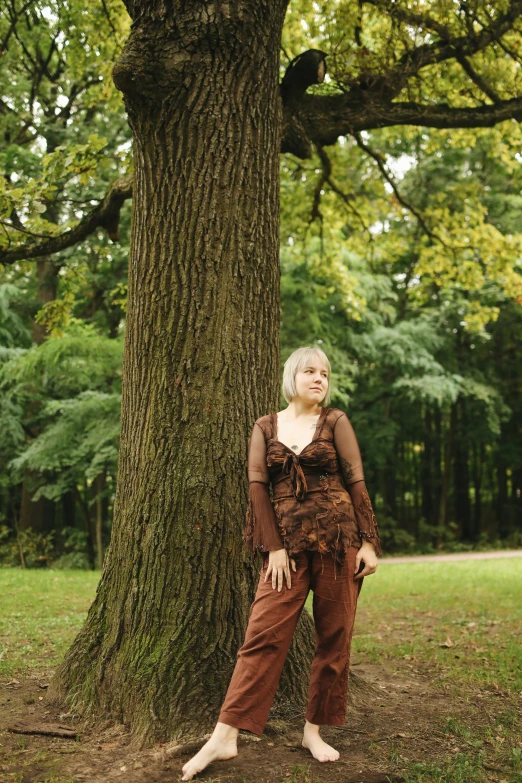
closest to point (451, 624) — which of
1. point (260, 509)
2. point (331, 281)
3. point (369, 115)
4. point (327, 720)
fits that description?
point (327, 720)

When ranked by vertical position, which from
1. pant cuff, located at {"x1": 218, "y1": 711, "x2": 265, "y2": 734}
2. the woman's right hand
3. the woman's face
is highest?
the woman's face

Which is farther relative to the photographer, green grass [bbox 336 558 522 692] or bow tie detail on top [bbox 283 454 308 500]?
A: green grass [bbox 336 558 522 692]

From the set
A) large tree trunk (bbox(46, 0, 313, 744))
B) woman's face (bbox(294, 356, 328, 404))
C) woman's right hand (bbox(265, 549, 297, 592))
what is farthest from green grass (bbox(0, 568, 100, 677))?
woman's face (bbox(294, 356, 328, 404))

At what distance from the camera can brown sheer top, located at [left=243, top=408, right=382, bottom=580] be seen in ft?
12.1

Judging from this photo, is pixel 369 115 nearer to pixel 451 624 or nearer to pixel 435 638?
pixel 435 638

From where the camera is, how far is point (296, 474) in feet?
12.3

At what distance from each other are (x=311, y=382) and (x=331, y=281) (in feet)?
36.6

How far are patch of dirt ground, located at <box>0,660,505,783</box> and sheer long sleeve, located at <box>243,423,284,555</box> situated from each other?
1.08 metres

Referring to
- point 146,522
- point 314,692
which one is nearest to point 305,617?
point 314,692

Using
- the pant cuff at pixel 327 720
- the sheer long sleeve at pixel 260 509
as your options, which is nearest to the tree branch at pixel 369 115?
the sheer long sleeve at pixel 260 509

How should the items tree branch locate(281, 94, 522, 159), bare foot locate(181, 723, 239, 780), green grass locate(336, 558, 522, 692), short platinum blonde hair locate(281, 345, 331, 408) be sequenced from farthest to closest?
tree branch locate(281, 94, 522, 159) → green grass locate(336, 558, 522, 692) → short platinum blonde hair locate(281, 345, 331, 408) → bare foot locate(181, 723, 239, 780)

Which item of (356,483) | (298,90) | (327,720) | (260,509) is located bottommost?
(327,720)

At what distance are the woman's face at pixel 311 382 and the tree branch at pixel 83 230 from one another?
11.4 ft

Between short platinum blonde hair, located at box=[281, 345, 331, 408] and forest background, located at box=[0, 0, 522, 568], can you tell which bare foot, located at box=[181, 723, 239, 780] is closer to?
short platinum blonde hair, located at box=[281, 345, 331, 408]
